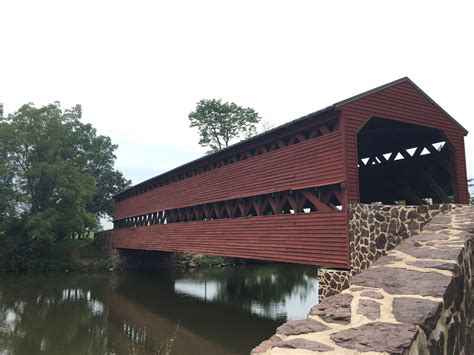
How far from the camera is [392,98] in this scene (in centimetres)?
1133

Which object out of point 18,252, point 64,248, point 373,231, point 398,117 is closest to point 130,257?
point 64,248

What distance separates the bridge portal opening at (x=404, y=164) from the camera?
13.6 metres

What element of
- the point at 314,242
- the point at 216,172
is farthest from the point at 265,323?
the point at 216,172

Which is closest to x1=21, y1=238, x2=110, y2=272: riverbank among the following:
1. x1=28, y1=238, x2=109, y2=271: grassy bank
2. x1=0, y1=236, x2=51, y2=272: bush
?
x1=28, y1=238, x2=109, y2=271: grassy bank

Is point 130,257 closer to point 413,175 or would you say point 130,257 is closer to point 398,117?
point 413,175

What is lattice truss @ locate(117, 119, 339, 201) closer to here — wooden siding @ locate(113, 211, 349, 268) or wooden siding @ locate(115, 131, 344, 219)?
wooden siding @ locate(115, 131, 344, 219)

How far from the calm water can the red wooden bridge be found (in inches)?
102

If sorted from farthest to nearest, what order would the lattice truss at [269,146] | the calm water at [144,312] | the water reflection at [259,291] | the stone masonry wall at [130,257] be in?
the stone masonry wall at [130,257], the water reflection at [259,291], the lattice truss at [269,146], the calm water at [144,312]

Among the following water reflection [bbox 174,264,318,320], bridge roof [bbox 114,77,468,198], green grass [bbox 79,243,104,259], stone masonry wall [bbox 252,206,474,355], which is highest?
bridge roof [bbox 114,77,468,198]

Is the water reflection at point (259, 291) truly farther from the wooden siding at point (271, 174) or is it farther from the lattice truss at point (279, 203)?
the wooden siding at point (271, 174)

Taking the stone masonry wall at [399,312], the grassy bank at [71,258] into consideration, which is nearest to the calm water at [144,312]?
the grassy bank at [71,258]

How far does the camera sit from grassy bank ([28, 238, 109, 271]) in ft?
103

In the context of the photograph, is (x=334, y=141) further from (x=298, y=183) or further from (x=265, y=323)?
(x=265, y=323)

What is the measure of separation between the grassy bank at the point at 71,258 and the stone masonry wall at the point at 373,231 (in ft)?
91.1
